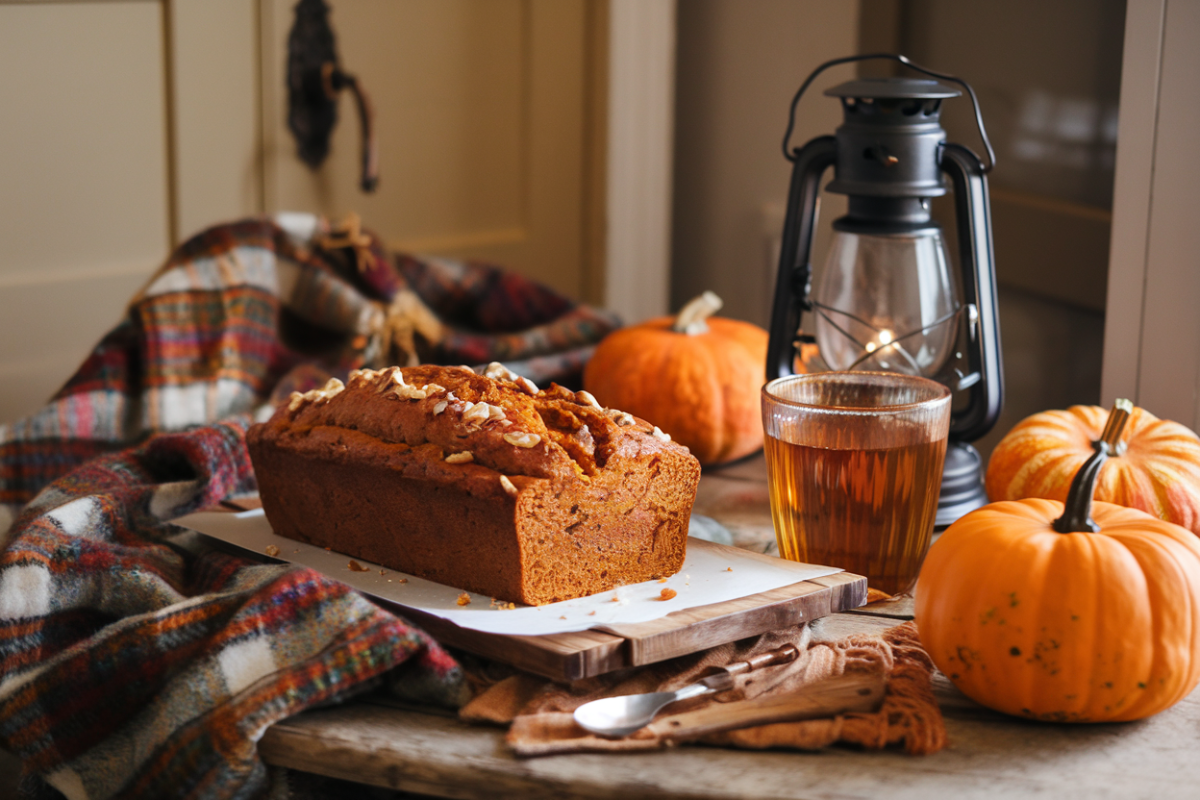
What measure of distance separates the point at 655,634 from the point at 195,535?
2.00 ft

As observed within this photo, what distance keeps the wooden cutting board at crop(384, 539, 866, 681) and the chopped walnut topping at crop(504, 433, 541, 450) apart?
0.18 metres

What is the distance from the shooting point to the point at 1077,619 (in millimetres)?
962

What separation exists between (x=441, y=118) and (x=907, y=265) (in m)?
1.41

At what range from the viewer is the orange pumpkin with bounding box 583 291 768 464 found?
172 cm

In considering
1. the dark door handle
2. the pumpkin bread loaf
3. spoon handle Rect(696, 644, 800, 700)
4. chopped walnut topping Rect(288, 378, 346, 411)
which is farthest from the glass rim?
the dark door handle

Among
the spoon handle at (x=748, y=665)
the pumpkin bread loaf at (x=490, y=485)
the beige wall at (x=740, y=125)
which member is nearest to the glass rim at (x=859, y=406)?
the pumpkin bread loaf at (x=490, y=485)

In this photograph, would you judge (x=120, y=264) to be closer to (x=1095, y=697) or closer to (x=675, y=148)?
(x=675, y=148)

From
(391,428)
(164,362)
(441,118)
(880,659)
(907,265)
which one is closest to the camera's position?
(880,659)

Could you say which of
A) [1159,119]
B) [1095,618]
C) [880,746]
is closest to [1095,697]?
[1095,618]

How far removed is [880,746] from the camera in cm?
94

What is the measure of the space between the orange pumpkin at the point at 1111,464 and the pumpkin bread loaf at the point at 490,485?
1.33ft

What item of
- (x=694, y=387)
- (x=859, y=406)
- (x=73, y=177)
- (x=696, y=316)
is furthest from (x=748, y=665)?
(x=73, y=177)

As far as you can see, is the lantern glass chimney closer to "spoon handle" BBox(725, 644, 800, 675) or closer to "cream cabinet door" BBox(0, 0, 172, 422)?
"spoon handle" BBox(725, 644, 800, 675)

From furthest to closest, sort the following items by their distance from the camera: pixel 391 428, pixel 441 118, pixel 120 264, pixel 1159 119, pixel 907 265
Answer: pixel 441 118
pixel 120 264
pixel 1159 119
pixel 907 265
pixel 391 428
